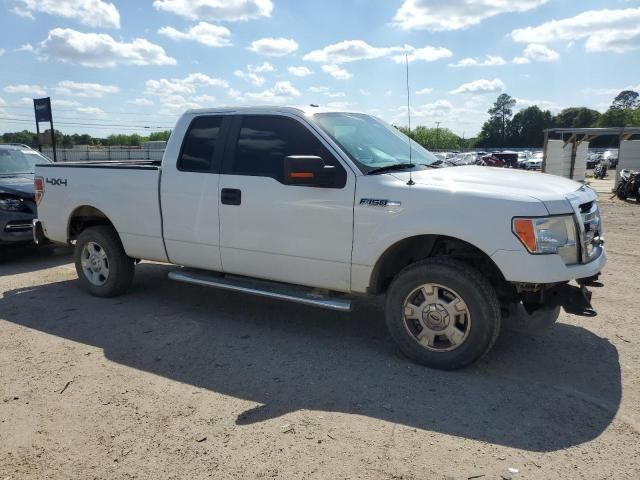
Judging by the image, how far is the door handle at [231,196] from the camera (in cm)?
484

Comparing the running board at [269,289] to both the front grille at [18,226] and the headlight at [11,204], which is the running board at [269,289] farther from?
the headlight at [11,204]

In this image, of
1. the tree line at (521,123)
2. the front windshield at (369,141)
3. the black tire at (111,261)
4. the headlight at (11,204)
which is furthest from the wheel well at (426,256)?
the tree line at (521,123)

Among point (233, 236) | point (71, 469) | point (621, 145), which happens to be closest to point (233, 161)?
point (233, 236)

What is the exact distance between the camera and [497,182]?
4098 mm

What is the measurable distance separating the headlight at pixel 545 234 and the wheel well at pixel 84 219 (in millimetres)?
4460

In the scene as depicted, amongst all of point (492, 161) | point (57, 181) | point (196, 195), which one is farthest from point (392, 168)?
point (492, 161)

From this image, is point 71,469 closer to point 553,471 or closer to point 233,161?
point 553,471

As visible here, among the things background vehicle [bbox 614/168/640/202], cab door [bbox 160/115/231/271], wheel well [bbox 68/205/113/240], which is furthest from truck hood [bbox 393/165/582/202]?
background vehicle [bbox 614/168/640/202]

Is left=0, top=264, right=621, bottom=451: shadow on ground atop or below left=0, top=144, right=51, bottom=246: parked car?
below

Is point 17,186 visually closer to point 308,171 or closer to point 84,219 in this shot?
point 84,219

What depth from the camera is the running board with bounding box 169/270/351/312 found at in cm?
441

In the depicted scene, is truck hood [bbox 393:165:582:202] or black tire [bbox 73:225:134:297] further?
black tire [bbox 73:225:134:297]

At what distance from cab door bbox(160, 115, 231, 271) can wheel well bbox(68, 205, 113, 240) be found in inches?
47.0

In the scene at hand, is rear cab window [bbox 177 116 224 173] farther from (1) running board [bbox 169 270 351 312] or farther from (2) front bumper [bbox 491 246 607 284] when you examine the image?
(2) front bumper [bbox 491 246 607 284]
